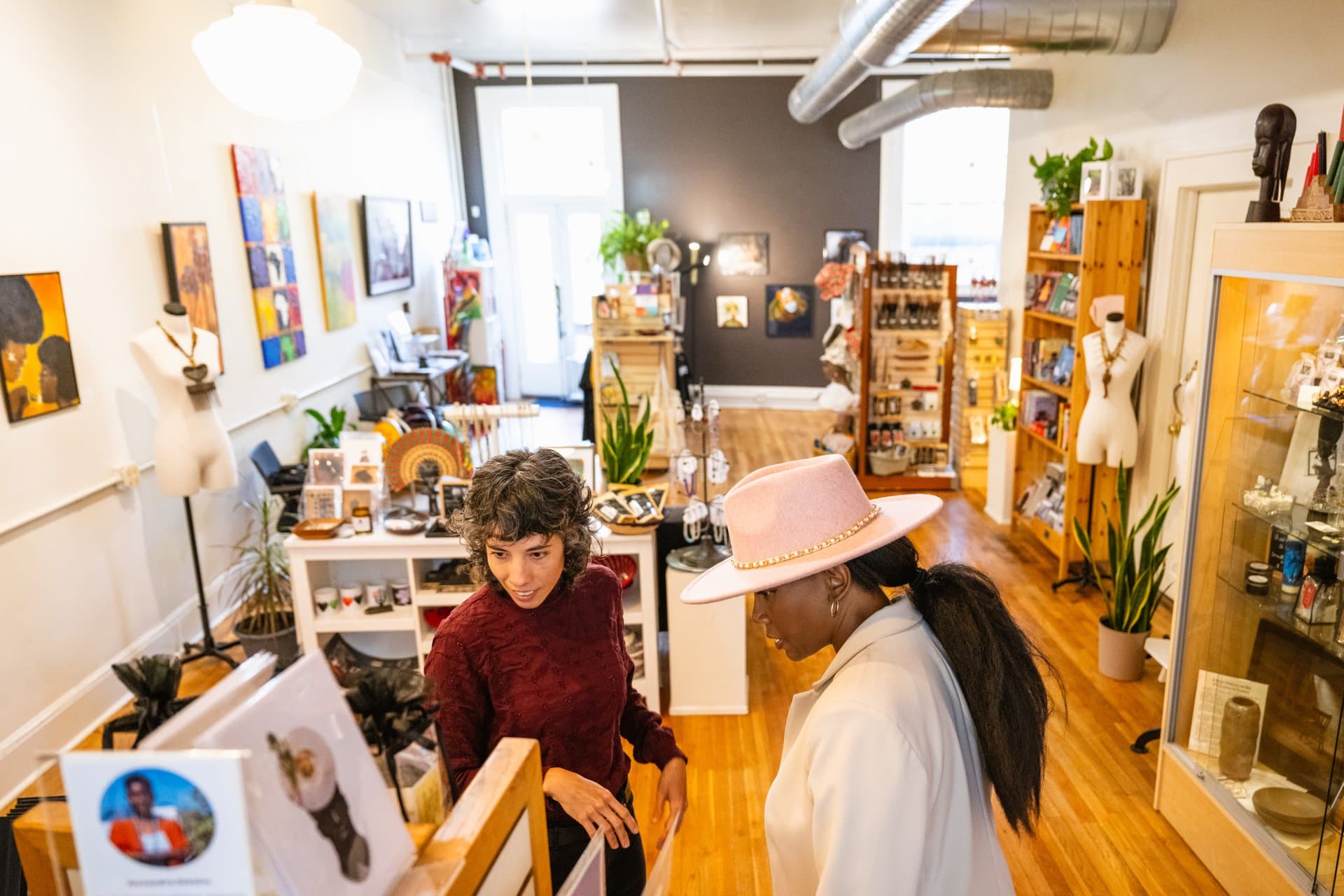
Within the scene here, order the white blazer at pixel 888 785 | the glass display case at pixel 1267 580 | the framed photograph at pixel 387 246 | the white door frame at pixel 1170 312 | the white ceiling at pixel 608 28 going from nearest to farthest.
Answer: the white blazer at pixel 888 785, the glass display case at pixel 1267 580, the white door frame at pixel 1170 312, the white ceiling at pixel 608 28, the framed photograph at pixel 387 246

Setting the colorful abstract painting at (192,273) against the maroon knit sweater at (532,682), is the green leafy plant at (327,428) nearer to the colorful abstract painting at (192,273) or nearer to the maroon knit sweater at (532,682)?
the colorful abstract painting at (192,273)

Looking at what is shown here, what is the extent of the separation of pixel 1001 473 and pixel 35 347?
566cm

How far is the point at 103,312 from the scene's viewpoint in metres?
4.15

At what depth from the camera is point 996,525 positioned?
6312 millimetres

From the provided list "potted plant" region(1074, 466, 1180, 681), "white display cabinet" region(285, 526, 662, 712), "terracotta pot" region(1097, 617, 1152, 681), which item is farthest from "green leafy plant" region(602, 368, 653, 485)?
"terracotta pot" region(1097, 617, 1152, 681)

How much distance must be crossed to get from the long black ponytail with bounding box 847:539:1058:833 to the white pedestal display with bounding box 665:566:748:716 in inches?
97.4

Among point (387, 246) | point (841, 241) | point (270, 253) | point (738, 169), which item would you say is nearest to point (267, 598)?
point (270, 253)

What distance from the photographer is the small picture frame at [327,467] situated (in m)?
3.70

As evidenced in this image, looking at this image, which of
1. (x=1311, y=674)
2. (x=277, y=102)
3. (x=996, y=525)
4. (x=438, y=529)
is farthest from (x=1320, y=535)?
(x=996, y=525)

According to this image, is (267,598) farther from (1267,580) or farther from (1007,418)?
(1007,418)

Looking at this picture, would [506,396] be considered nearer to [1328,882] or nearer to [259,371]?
[259,371]

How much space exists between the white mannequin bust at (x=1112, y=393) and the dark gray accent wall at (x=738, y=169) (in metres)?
5.67

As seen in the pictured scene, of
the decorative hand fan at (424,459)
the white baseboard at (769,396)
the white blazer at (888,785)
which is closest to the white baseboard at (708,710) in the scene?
the decorative hand fan at (424,459)

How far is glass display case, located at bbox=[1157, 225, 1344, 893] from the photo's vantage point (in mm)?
2451
